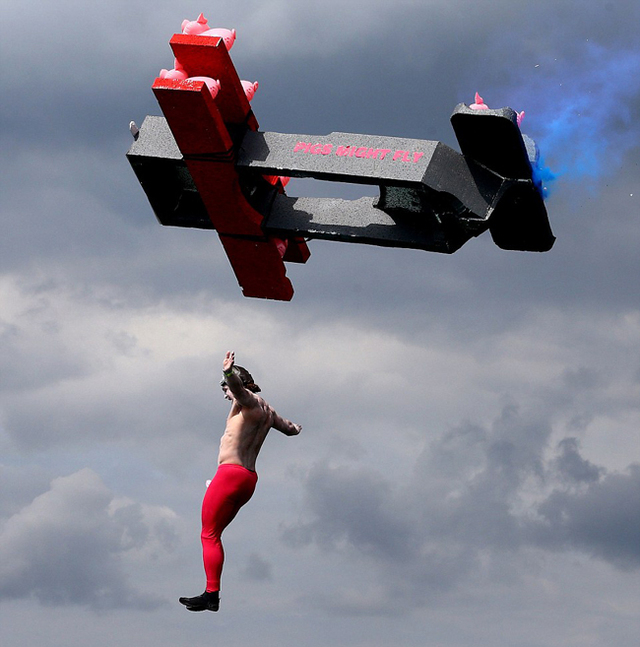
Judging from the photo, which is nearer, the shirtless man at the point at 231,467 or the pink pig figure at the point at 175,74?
the pink pig figure at the point at 175,74

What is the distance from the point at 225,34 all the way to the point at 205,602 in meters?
5.73

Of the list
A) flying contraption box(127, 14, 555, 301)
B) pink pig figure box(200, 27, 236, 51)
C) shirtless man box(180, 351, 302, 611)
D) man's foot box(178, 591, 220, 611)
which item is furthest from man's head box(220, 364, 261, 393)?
pink pig figure box(200, 27, 236, 51)

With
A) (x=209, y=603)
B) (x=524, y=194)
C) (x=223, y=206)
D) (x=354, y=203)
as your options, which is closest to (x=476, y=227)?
(x=524, y=194)

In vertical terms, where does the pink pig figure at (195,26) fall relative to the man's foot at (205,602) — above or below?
above

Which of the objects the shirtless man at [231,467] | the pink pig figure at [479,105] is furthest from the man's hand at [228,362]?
the pink pig figure at [479,105]

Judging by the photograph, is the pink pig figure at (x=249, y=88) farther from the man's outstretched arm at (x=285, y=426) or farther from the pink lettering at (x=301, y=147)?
the man's outstretched arm at (x=285, y=426)

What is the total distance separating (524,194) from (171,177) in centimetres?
378

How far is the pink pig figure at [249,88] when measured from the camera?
14.6 metres

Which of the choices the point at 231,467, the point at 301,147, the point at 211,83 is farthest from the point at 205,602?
the point at 211,83

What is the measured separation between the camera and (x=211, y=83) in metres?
13.9

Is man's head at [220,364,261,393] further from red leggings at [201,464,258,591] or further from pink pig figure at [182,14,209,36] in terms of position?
pink pig figure at [182,14,209,36]

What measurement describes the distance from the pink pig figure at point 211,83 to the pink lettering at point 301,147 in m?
0.97

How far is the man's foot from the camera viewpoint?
47.0ft

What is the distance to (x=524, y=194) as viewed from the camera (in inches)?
558
